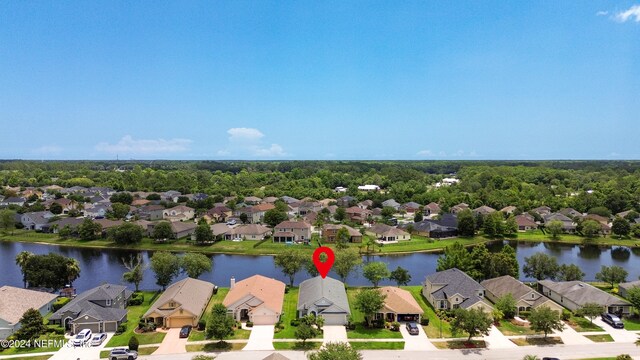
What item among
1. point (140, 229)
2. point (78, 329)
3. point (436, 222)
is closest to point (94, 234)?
point (140, 229)

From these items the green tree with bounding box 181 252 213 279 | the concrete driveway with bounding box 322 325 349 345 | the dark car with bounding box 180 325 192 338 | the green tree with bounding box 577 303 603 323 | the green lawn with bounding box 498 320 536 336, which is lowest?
the concrete driveway with bounding box 322 325 349 345

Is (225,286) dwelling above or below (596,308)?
below

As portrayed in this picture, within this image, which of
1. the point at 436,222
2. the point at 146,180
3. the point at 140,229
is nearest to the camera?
the point at 140,229

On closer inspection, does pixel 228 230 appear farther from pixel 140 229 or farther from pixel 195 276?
pixel 195 276

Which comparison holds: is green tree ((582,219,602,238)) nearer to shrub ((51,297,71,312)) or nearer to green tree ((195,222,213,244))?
green tree ((195,222,213,244))

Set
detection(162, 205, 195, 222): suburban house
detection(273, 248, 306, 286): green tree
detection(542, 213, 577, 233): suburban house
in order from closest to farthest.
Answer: detection(273, 248, 306, 286): green tree
detection(542, 213, 577, 233): suburban house
detection(162, 205, 195, 222): suburban house

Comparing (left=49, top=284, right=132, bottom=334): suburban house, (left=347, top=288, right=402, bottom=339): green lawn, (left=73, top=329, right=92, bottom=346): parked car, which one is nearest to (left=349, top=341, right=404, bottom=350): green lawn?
(left=347, top=288, right=402, bottom=339): green lawn

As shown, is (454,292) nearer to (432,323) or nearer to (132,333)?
(432,323)

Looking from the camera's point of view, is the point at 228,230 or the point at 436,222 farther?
the point at 436,222
